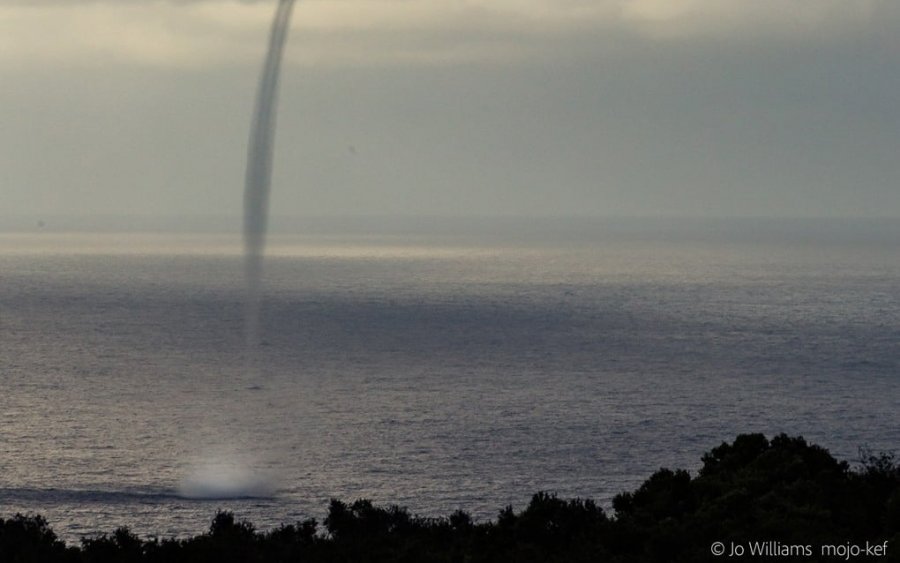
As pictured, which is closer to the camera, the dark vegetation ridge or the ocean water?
the dark vegetation ridge

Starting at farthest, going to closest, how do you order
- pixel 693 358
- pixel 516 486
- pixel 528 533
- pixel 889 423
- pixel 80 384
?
pixel 693 358, pixel 80 384, pixel 889 423, pixel 516 486, pixel 528 533

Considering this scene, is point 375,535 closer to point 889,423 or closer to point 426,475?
point 426,475

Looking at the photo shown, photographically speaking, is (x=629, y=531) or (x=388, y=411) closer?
(x=629, y=531)

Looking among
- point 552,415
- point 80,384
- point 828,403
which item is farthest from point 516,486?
point 80,384

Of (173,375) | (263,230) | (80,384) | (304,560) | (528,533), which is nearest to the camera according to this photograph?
(304,560)

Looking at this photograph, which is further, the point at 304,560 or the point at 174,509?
the point at 174,509

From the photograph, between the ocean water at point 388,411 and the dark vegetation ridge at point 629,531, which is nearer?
the dark vegetation ridge at point 629,531

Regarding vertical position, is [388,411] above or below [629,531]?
below

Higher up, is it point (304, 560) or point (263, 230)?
point (263, 230)
